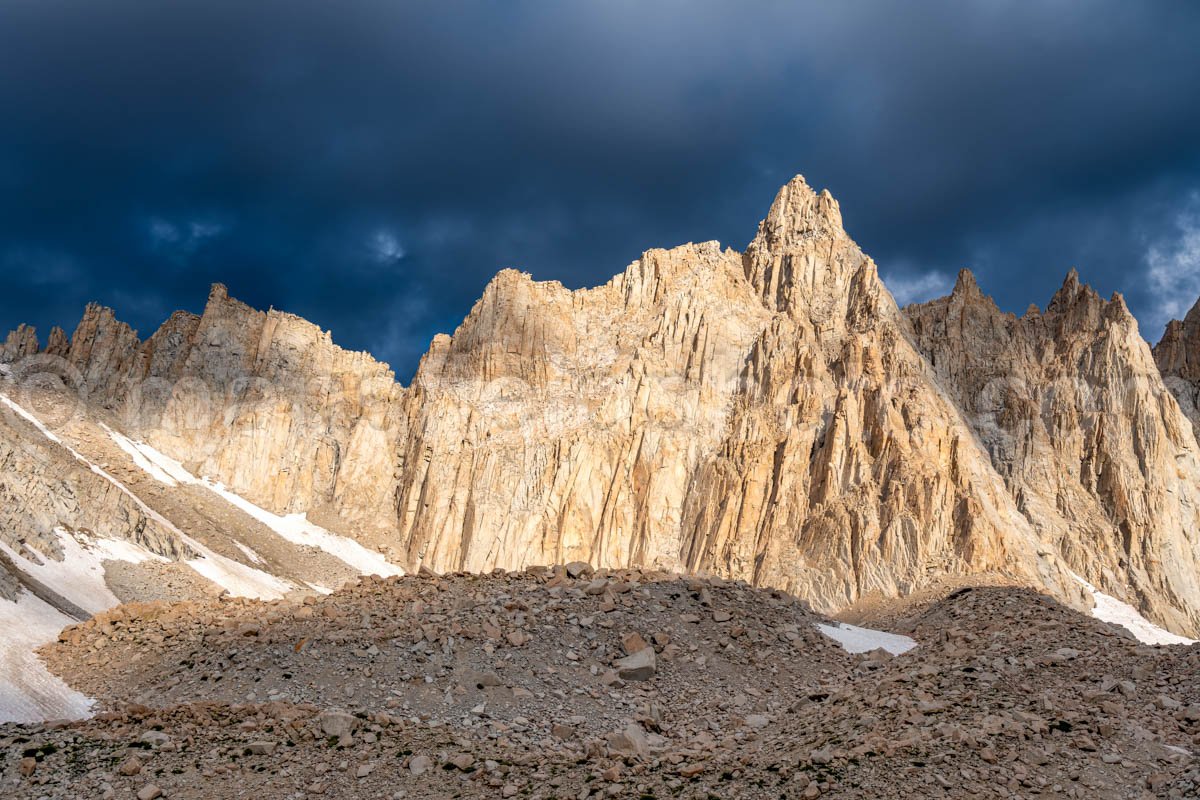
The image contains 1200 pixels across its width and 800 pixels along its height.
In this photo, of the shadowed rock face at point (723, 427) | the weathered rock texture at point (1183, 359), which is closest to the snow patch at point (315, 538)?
the shadowed rock face at point (723, 427)

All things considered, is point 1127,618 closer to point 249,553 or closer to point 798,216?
point 798,216

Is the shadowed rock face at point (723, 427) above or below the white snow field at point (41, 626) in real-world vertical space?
above

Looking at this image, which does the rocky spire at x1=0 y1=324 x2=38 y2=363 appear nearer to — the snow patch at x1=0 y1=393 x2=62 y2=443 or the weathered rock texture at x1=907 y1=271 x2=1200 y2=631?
the snow patch at x1=0 y1=393 x2=62 y2=443

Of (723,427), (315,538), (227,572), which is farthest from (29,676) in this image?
(723,427)

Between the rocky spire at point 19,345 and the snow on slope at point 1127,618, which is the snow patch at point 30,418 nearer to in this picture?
the rocky spire at point 19,345

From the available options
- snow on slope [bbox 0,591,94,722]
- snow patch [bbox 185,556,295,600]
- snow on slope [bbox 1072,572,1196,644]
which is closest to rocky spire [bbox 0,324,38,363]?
snow patch [bbox 185,556,295,600]

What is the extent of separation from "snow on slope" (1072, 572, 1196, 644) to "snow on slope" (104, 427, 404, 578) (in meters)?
52.3

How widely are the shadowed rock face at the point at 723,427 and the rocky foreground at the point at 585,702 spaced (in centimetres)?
4548

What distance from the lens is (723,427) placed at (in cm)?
8375

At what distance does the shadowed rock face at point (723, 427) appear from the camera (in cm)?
7312

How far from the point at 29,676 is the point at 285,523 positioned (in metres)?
57.2

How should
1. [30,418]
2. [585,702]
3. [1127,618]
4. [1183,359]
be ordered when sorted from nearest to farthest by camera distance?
[585,702] → [1127,618] → [30,418] → [1183,359]

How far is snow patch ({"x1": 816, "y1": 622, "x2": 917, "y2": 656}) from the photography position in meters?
28.2

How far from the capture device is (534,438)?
8462cm
